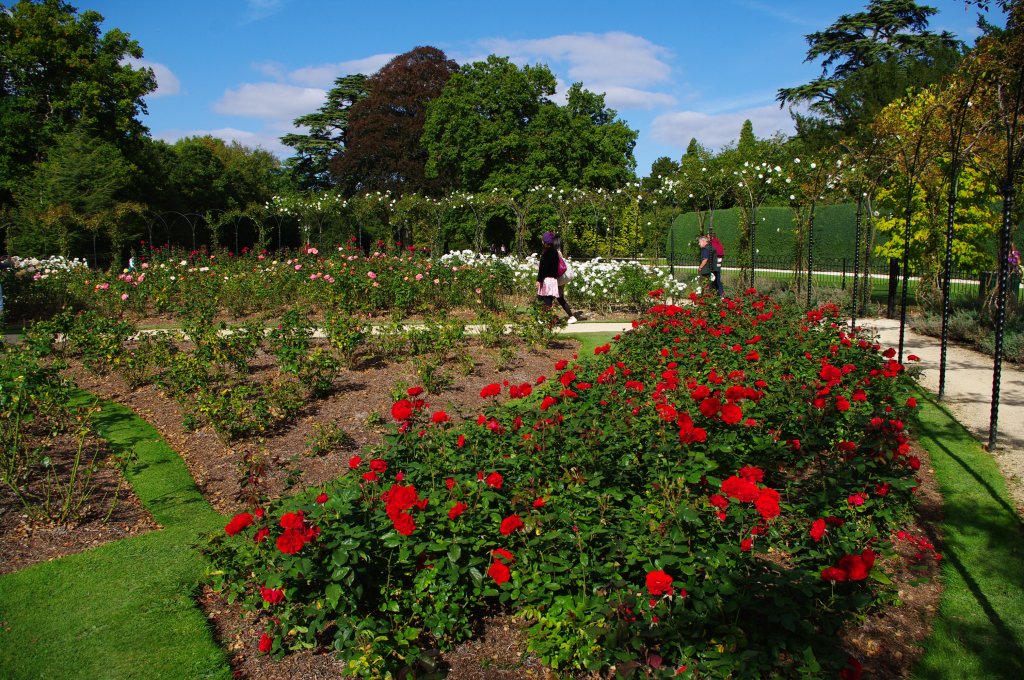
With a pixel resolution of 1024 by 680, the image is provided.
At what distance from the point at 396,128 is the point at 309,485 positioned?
34.3 metres

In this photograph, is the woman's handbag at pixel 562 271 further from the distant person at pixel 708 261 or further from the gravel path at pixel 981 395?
the gravel path at pixel 981 395

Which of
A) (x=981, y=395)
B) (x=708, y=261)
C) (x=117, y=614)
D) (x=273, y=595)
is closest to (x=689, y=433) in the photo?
(x=273, y=595)

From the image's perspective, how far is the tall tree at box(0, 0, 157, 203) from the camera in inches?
940

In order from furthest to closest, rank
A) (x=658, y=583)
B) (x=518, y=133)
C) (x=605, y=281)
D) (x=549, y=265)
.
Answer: (x=518, y=133)
(x=605, y=281)
(x=549, y=265)
(x=658, y=583)

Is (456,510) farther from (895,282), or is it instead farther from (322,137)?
(322,137)

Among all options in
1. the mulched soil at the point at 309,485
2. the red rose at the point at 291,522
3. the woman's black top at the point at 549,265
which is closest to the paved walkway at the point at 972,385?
the woman's black top at the point at 549,265

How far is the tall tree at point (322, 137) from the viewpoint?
42.9 metres

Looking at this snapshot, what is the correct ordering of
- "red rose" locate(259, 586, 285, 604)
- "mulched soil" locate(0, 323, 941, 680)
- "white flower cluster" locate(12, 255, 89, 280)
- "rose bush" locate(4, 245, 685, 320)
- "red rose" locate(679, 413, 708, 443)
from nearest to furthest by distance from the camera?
1. "red rose" locate(259, 586, 285, 604)
2. "mulched soil" locate(0, 323, 941, 680)
3. "red rose" locate(679, 413, 708, 443)
4. "rose bush" locate(4, 245, 685, 320)
5. "white flower cluster" locate(12, 255, 89, 280)

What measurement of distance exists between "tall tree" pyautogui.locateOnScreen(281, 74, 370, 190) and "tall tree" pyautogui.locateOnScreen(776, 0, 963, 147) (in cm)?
2575

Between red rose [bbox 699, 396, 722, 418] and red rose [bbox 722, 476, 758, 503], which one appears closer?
red rose [bbox 722, 476, 758, 503]

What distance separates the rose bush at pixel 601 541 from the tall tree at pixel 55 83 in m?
26.4

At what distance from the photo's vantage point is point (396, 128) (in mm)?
35812

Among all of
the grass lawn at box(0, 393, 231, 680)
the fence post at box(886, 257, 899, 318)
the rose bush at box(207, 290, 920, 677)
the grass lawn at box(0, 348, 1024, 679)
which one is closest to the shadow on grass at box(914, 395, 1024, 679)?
the grass lawn at box(0, 348, 1024, 679)

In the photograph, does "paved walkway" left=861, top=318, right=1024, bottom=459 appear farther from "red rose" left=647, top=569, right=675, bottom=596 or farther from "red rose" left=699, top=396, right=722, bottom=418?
"red rose" left=647, top=569, right=675, bottom=596
